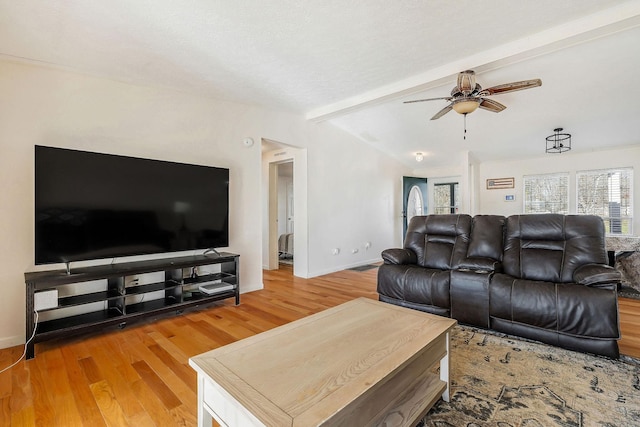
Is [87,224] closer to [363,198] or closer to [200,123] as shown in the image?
[200,123]

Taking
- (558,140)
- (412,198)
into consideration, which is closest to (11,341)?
(412,198)

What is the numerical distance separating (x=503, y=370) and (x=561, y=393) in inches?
12.0

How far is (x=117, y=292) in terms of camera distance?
2.69 m

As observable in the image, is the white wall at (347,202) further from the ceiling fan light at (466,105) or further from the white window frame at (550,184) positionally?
the white window frame at (550,184)

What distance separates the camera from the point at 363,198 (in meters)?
5.91

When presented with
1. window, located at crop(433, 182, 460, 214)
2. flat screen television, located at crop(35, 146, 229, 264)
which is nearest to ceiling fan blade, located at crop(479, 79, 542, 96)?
flat screen television, located at crop(35, 146, 229, 264)

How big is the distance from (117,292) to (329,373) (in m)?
2.42

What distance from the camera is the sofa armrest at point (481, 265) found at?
2691 mm

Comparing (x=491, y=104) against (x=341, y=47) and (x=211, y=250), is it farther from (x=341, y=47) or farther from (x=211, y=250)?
(x=211, y=250)

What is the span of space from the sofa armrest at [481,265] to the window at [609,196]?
4734mm

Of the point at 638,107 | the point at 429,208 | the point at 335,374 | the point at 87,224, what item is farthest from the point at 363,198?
the point at 335,374

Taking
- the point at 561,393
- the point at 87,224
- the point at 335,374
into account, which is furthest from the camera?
the point at 87,224

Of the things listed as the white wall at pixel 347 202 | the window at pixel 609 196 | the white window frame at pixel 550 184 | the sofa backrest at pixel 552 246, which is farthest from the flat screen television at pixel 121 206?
the window at pixel 609 196

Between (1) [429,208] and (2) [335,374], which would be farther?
(1) [429,208]
